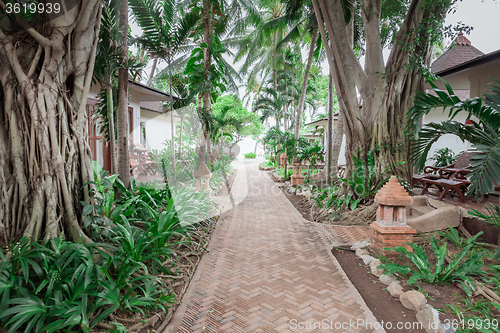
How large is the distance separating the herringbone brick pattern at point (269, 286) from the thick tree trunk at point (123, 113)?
193cm

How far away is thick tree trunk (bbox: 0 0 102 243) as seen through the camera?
106 inches

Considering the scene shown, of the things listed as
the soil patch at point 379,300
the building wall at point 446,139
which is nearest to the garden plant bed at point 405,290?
the soil patch at point 379,300

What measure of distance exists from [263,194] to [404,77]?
5505 mm

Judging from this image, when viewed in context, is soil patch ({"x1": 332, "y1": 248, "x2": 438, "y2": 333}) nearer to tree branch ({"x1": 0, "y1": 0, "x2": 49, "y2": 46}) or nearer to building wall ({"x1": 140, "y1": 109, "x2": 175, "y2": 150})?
tree branch ({"x1": 0, "y1": 0, "x2": 49, "y2": 46})

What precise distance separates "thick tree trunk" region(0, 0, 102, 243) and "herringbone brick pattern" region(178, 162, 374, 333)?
1.46 meters

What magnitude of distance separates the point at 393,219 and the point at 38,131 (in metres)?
4.32

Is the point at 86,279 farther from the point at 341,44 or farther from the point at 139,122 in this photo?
the point at 139,122

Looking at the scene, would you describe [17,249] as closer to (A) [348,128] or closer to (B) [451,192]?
(A) [348,128]

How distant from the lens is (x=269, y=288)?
10.7 ft

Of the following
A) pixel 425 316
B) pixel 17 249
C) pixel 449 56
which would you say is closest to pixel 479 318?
pixel 425 316

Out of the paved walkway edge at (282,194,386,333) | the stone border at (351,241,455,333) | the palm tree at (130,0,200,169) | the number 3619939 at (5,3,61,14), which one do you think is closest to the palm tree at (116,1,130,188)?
the palm tree at (130,0,200,169)

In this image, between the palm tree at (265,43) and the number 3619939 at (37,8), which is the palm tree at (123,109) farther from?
the palm tree at (265,43)

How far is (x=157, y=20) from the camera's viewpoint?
620 cm

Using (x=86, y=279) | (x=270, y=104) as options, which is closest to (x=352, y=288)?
(x=86, y=279)
